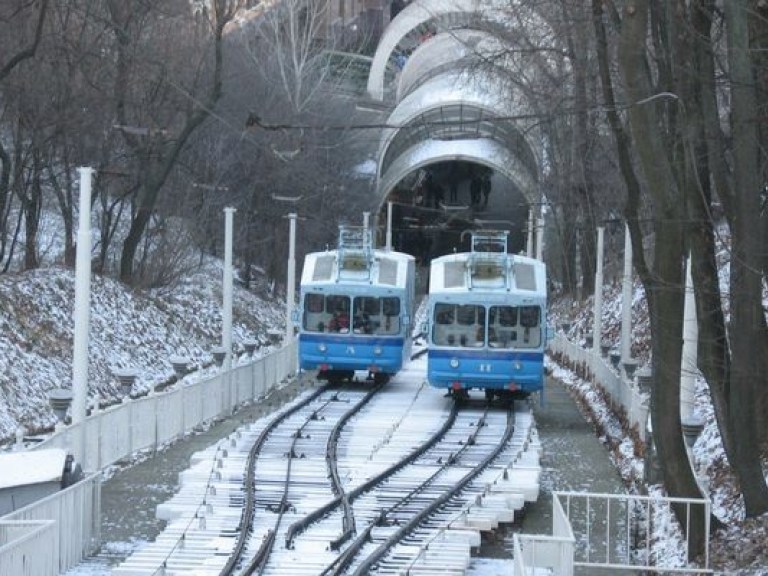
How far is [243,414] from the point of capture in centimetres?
3089

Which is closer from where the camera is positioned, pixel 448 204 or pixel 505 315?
pixel 505 315

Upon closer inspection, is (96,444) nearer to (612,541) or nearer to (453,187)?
(612,541)

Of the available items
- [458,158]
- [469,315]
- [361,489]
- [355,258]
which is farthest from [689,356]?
[458,158]

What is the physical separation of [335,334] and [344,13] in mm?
97496

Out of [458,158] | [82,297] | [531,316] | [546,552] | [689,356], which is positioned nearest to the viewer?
[546,552]

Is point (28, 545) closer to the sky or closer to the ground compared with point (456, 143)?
closer to the ground

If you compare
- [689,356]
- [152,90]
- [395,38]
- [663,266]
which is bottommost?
[689,356]

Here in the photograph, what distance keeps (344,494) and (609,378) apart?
14551 mm

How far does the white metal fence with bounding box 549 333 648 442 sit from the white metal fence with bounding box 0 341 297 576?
25.6ft

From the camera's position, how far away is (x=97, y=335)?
37.7 m

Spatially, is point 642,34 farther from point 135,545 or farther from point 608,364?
point 608,364

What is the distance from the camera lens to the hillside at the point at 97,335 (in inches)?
1162

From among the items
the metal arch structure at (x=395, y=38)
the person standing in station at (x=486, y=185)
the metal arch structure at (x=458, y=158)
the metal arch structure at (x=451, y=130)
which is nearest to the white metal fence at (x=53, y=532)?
the metal arch structure at (x=451, y=130)

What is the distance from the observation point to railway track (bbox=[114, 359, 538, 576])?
1524 cm
